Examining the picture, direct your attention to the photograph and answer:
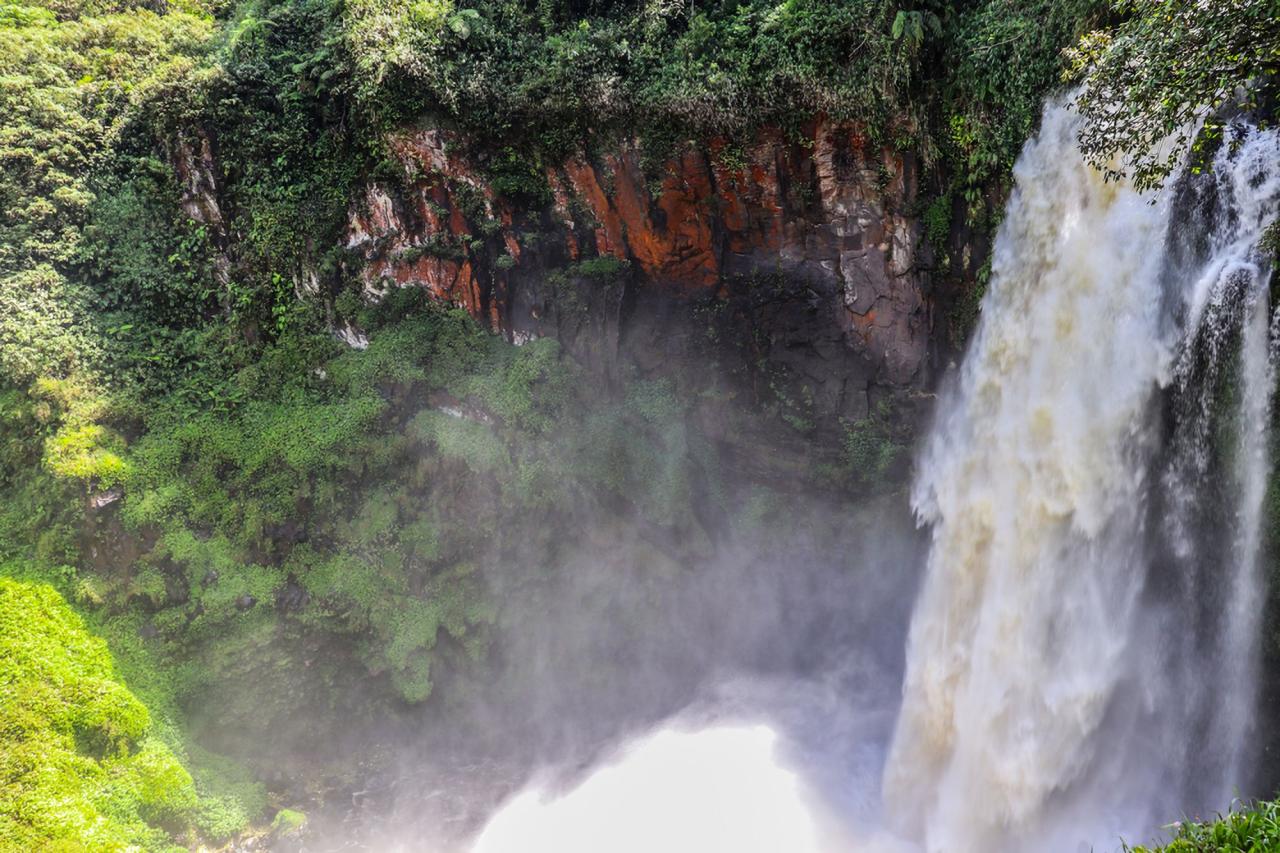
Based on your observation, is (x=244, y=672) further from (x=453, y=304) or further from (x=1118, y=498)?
(x=1118, y=498)

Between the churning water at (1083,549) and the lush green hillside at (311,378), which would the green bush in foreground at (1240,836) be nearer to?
the churning water at (1083,549)

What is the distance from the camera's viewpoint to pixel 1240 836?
474 cm

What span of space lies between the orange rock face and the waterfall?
1.92 meters

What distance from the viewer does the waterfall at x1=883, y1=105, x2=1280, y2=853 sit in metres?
7.45

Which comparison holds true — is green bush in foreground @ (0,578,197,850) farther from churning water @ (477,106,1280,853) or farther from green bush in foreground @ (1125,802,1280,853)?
green bush in foreground @ (1125,802,1280,853)

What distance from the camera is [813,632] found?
14273 mm

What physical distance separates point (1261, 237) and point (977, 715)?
6665mm

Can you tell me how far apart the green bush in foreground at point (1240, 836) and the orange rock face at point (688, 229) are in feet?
27.4

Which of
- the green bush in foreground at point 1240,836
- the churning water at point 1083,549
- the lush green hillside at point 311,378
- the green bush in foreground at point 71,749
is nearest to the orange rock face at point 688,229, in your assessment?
the lush green hillside at point 311,378

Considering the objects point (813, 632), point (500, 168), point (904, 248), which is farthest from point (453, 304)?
point (813, 632)

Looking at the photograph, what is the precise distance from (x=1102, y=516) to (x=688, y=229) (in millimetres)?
7661

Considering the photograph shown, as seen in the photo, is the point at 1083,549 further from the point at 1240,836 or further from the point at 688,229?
the point at 688,229

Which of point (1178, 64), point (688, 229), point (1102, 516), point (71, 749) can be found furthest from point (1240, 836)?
point (71, 749)

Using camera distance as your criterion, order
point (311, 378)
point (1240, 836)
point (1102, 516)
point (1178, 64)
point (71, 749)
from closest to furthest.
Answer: point (1240, 836) → point (1178, 64) → point (1102, 516) → point (71, 749) → point (311, 378)
